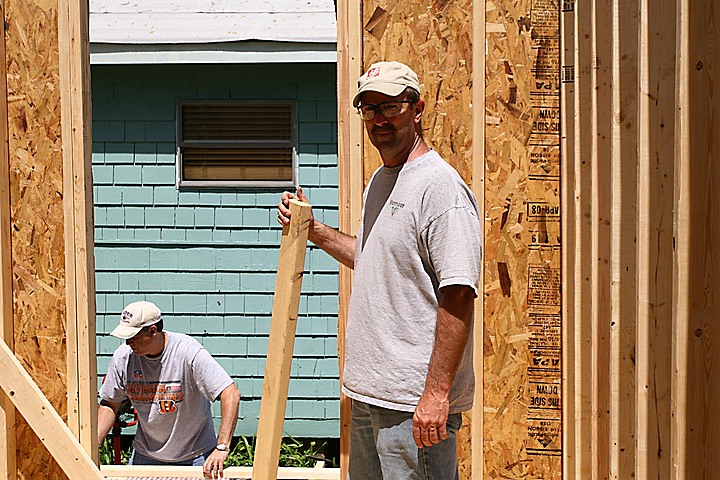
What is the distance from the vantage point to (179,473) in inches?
176

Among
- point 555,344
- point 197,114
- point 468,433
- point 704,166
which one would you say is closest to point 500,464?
point 468,433

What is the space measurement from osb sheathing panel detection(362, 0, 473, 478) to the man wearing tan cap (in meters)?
0.76

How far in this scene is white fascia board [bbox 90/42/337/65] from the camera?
6227mm

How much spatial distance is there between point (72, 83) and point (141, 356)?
159cm

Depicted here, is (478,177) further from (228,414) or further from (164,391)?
(164,391)

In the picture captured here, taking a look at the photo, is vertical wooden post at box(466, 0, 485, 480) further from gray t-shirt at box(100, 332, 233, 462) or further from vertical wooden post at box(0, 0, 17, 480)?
vertical wooden post at box(0, 0, 17, 480)

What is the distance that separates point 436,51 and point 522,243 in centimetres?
85

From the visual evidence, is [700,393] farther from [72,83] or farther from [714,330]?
[72,83]

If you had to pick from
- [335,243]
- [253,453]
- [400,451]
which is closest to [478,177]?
[335,243]

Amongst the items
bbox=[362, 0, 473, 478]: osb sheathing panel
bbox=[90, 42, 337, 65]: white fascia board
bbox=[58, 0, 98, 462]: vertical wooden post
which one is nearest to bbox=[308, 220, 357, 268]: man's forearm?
bbox=[362, 0, 473, 478]: osb sheathing panel

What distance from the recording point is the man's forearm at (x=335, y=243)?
3.24 m

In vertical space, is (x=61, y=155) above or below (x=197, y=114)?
below

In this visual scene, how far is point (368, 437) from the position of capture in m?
2.96

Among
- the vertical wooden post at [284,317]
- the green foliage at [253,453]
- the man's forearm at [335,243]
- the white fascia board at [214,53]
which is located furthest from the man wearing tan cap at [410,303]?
the green foliage at [253,453]
